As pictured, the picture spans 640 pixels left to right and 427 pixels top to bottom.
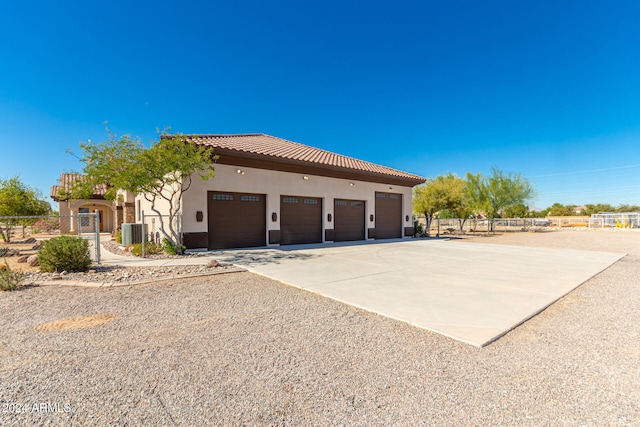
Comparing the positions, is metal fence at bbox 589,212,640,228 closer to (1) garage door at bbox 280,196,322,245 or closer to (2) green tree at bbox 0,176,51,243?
(1) garage door at bbox 280,196,322,245

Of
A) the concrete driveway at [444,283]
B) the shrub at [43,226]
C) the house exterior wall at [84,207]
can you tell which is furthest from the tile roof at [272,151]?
the shrub at [43,226]

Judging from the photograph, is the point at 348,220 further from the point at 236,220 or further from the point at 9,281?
the point at 9,281

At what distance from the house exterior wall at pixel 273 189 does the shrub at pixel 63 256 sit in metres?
4.53

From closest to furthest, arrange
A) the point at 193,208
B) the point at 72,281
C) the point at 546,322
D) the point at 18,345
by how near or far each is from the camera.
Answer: the point at 18,345 < the point at 546,322 < the point at 72,281 < the point at 193,208

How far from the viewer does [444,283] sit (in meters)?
7.57

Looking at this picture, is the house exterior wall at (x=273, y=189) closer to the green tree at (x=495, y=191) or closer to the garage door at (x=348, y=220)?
the garage door at (x=348, y=220)

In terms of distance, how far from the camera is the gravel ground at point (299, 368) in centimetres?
269

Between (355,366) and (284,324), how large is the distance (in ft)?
5.34

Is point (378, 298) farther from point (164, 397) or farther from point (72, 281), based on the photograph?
point (72, 281)

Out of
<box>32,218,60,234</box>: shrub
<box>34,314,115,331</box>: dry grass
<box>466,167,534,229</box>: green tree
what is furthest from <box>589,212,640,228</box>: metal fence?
<box>32,218,60,234</box>: shrub

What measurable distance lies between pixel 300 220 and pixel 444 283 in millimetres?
10486

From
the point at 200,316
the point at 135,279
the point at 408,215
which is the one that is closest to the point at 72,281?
the point at 135,279

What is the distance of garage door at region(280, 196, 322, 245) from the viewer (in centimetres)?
1647

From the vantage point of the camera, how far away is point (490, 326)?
468 cm
